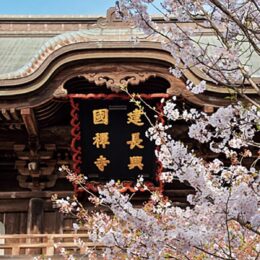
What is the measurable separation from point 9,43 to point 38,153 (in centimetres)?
571

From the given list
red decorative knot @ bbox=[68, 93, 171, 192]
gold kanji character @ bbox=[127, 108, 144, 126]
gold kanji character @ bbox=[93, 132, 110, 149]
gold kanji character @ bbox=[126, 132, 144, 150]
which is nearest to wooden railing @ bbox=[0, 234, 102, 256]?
Answer: red decorative knot @ bbox=[68, 93, 171, 192]

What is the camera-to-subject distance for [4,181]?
32.4 feet

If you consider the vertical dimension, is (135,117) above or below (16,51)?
below

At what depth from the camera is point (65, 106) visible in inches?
366

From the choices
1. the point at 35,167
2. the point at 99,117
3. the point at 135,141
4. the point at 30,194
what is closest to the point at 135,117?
the point at 135,141

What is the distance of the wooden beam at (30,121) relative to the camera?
8672 millimetres

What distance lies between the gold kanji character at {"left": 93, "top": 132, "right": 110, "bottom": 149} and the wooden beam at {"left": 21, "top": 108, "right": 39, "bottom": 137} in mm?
898

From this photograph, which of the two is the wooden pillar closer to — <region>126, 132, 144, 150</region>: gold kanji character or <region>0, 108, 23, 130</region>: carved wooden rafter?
<region>0, 108, 23, 130</region>: carved wooden rafter

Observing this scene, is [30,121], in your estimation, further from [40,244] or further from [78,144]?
[40,244]

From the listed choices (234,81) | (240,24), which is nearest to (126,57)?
(234,81)

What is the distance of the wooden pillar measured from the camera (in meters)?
9.21

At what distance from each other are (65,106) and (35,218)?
1.69m

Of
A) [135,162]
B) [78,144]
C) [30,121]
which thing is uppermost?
[30,121]

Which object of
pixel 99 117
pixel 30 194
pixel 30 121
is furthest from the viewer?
pixel 30 194
